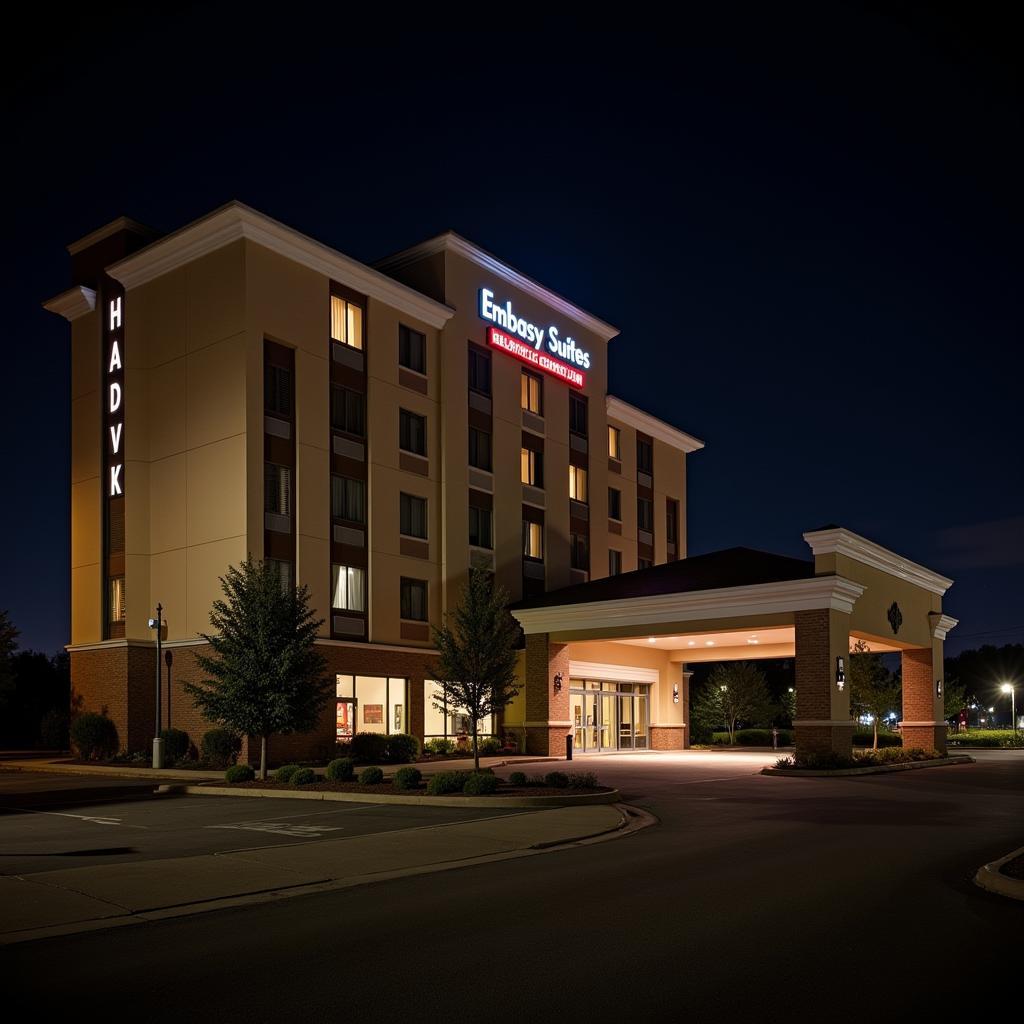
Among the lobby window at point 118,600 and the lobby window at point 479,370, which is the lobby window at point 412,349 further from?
the lobby window at point 118,600

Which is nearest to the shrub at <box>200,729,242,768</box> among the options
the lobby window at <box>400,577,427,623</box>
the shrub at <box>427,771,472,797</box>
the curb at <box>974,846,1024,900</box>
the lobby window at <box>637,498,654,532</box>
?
the lobby window at <box>400,577,427,623</box>

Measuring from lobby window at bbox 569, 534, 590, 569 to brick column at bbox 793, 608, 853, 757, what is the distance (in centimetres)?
1883

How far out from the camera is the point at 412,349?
43156 millimetres

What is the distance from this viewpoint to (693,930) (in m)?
9.44

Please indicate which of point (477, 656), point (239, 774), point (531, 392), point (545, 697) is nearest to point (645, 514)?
point (531, 392)

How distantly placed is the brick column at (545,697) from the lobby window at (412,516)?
19.7 feet

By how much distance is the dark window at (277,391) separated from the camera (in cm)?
3706

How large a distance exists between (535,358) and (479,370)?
12.2ft

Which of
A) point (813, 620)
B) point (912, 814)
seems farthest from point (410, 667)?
point (912, 814)

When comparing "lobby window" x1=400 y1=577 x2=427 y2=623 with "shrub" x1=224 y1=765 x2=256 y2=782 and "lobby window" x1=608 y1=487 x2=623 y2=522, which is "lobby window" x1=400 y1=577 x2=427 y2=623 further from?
"lobby window" x1=608 y1=487 x2=623 y2=522

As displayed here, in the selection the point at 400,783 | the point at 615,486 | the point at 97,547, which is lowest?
the point at 400,783

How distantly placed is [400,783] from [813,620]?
15809 millimetres

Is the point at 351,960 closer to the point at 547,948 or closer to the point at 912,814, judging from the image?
the point at 547,948

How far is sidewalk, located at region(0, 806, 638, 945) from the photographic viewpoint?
10.5 metres
